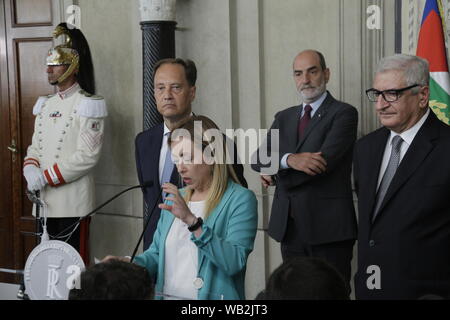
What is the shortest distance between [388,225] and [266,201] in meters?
2.12

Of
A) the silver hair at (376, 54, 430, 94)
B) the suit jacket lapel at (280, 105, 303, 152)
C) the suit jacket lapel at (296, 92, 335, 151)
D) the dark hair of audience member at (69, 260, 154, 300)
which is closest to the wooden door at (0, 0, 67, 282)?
the suit jacket lapel at (280, 105, 303, 152)

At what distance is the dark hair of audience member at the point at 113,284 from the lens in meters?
1.50

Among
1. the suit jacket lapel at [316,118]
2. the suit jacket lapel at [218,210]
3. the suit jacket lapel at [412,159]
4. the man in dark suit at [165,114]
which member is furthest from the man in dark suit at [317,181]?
the suit jacket lapel at [218,210]

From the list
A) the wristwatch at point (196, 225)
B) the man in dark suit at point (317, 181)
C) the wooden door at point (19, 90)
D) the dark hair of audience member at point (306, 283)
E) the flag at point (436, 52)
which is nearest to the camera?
the dark hair of audience member at point (306, 283)

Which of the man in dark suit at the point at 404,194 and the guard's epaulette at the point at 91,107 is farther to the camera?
the guard's epaulette at the point at 91,107

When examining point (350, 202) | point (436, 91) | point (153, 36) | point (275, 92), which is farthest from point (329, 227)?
point (153, 36)

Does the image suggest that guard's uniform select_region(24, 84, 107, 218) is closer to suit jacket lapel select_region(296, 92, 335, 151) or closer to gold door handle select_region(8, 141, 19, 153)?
gold door handle select_region(8, 141, 19, 153)

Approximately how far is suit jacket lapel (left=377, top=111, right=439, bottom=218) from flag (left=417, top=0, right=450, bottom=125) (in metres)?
1.04

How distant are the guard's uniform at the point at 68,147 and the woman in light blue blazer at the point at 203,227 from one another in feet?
7.17

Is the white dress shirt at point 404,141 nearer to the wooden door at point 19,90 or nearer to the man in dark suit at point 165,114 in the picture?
the man in dark suit at point 165,114

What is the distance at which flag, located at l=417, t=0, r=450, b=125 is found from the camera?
3.41 meters

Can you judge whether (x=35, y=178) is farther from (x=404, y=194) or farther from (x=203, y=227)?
(x=404, y=194)

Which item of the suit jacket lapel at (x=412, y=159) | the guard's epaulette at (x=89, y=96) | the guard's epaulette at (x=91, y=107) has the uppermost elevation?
the guard's epaulette at (x=89, y=96)

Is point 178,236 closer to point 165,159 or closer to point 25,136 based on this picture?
point 165,159
